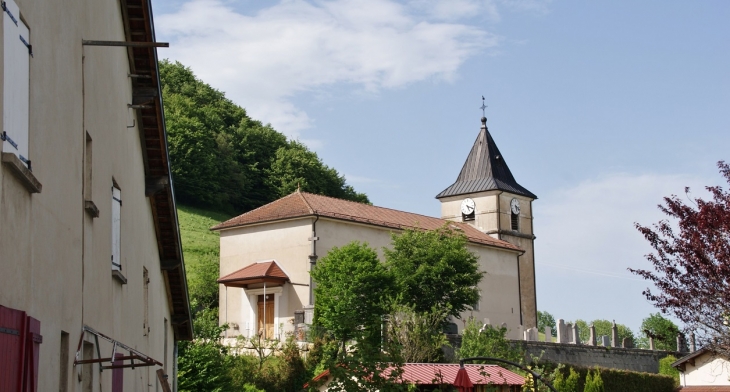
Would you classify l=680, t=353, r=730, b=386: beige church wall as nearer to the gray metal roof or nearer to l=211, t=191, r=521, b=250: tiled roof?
l=211, t=191, r=521, b=250: tiled roof

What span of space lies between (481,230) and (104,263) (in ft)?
192

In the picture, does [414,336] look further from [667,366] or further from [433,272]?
[667,366]

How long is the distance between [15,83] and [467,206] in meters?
64.1

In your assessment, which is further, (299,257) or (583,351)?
(583,351)

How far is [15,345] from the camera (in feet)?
25.0

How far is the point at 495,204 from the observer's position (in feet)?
229

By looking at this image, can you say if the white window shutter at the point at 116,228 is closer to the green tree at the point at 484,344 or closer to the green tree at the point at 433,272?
the green tree at the point at 484,344

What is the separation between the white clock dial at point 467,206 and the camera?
232ft

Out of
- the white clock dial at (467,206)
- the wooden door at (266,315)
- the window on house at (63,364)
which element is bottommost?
the window on house at (63,364)

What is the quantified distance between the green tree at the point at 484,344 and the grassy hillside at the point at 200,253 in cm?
1707

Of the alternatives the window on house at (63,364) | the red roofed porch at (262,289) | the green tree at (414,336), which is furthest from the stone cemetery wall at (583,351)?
the window on house at (63,364)

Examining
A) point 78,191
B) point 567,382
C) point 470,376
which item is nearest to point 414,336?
point 567,382

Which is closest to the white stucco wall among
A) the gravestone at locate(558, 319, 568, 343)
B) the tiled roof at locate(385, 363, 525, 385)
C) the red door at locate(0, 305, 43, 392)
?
the gravestone at locate(558, 319, 568, 343)

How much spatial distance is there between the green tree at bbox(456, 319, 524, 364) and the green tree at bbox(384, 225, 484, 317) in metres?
3.55
